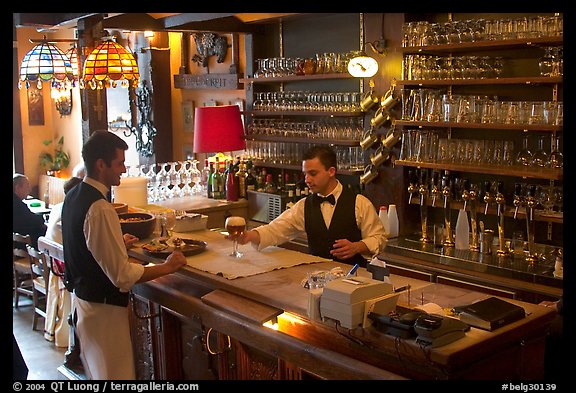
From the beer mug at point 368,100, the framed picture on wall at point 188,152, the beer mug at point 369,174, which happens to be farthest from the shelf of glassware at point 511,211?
the framed picture on wall at point 188,152

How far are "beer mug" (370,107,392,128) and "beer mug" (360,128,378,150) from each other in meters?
0.08

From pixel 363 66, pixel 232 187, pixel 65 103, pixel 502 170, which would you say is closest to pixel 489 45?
pixel 502 170

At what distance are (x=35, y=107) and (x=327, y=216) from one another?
316 inches

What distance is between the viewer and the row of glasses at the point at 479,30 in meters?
4.58

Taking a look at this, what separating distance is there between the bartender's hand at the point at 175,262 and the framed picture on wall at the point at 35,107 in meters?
8.18

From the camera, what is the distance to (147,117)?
8.74 m

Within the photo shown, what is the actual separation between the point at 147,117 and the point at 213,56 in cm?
139

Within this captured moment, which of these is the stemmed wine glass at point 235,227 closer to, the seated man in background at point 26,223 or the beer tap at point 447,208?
the beer tap at point 447,208

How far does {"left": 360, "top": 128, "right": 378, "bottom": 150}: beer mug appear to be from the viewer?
5828 mm

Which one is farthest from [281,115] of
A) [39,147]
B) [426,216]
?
[39,147]

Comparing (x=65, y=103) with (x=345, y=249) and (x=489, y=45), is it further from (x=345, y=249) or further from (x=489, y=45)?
(x=345, y=249)

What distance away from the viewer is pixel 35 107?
11086 mm

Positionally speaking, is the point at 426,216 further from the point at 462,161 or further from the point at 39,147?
the point at 39,147

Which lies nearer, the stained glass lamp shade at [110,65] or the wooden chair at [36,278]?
the stained glass lamp shade at [110,65]
